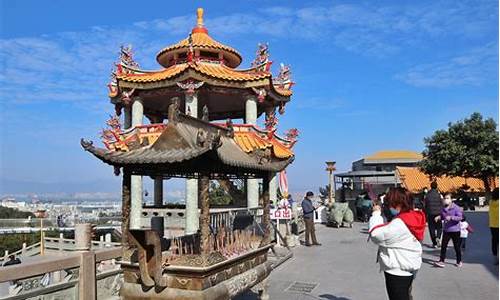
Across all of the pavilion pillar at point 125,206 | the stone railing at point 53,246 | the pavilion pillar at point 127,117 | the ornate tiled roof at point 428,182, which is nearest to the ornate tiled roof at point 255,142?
the pavilion pillar at point 127,117

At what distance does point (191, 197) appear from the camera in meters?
16.7

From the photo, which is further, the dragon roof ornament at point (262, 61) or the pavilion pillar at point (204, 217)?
the dragon roof ornament at point (262, 61)

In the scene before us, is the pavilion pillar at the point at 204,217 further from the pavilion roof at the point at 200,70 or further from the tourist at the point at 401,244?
the pavilion roof at the point at 200,70

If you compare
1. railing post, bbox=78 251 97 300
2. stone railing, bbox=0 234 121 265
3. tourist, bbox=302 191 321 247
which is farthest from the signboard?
railing post, bbox=78 251 97 300

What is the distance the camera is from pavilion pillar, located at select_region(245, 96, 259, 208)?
55.7ft

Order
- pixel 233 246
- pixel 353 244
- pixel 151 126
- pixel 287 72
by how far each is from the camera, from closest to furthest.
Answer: pixel 233 246, pixel 353 244, pixel 151 126, pixel 287 72

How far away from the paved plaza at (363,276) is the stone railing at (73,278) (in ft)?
7.71

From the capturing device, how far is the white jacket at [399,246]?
454 cm

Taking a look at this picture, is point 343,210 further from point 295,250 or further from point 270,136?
point 295,250

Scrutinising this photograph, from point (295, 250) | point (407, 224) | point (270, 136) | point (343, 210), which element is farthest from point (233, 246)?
point (343, 210)

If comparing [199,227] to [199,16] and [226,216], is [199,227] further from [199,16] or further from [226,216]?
[199,16]

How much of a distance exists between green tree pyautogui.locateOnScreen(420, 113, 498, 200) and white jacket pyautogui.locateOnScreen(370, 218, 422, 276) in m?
28.6

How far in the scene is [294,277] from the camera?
908cm

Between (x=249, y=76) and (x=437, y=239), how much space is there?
30.4ft
